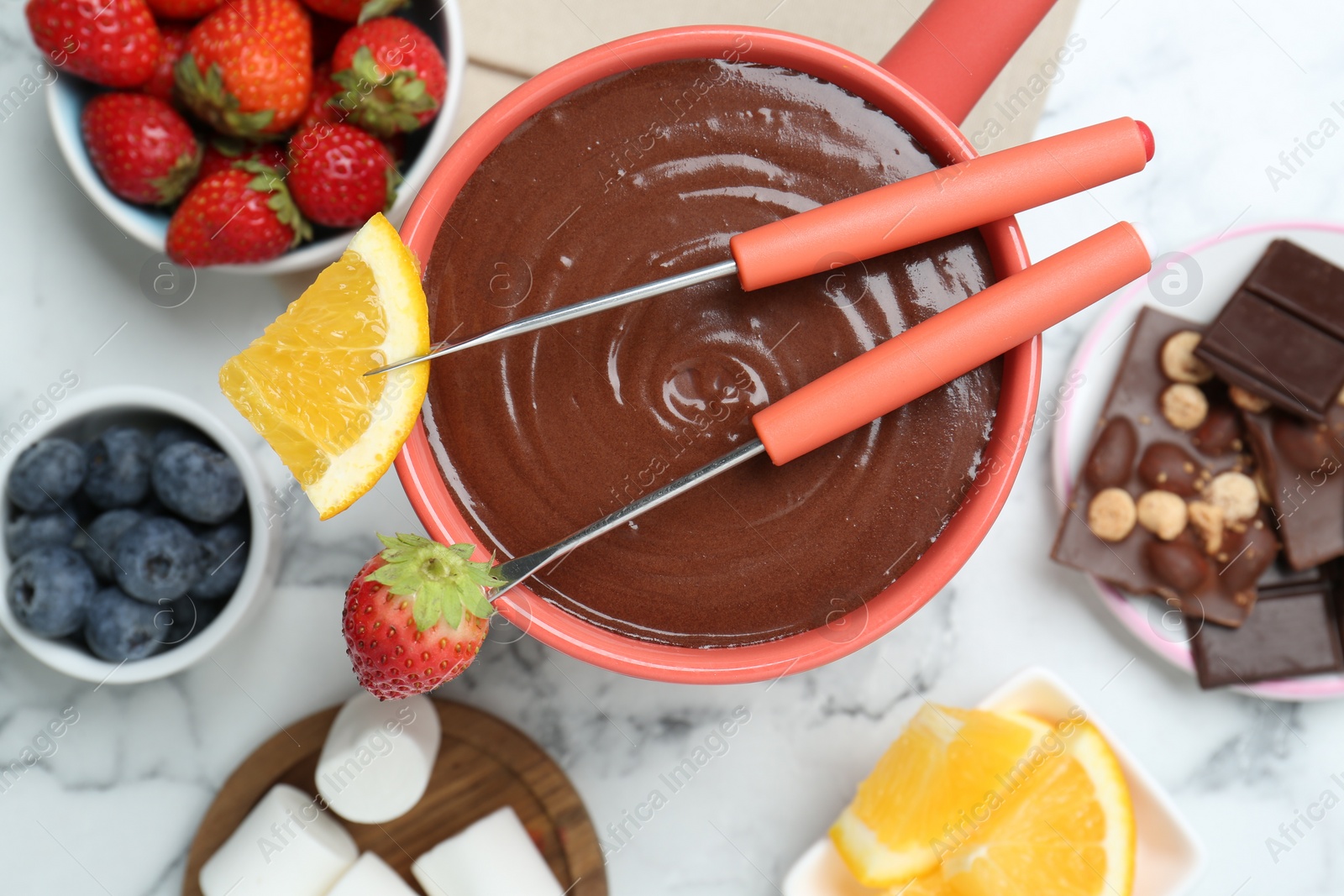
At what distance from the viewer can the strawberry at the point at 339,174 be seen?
1041mm

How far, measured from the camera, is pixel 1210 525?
1253 millimetres

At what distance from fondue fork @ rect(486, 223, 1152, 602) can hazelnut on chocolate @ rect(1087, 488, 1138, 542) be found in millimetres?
501

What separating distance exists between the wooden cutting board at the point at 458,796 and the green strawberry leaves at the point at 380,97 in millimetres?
658

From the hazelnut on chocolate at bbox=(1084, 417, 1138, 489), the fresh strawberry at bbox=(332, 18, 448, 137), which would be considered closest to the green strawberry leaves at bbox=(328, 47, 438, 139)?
the fresh strawberry at bbox=(332, 18, 448, 137)

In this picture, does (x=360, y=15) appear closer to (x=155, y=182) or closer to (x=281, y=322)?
(x=155, y=182)

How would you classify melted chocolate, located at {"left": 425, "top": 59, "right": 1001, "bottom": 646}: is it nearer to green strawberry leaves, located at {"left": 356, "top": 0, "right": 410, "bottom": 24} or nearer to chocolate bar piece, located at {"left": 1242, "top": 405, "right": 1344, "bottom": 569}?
green strawberry leaves, located at {"left": 356, "top": 0, "right": 410, "bottom": 24}

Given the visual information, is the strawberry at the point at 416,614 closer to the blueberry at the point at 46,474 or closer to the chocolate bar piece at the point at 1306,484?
the blueberry at the point at 46,474

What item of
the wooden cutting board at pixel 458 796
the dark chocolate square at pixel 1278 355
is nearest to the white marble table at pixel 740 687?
the wooden cutting board at pixel 458 796

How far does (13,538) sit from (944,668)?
1.07 meters

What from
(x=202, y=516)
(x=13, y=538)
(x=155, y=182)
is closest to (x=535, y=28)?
(x=155, y=182)

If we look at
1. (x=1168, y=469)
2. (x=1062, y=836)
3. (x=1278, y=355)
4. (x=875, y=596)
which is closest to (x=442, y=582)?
(x=875, y=596)

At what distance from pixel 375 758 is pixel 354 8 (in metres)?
0.82

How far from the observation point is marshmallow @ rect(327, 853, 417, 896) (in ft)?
3.82

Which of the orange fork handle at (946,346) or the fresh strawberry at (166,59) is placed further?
the fresh strawberry at (166,59)
